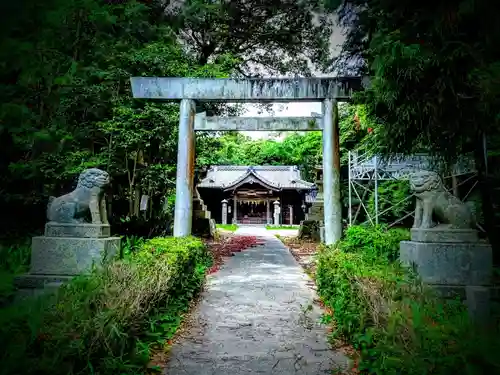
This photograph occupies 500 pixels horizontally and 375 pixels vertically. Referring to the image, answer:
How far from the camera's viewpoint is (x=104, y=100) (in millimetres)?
9688

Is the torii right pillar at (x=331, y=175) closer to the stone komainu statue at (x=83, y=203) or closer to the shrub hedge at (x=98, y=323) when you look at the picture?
the shrub hedge at (x=98, y=323)

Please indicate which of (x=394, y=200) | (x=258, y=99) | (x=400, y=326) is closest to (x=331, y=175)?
(x=258, y=99)

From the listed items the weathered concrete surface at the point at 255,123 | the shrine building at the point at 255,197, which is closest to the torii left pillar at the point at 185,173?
the weathered concrete surface at the point at 255,123

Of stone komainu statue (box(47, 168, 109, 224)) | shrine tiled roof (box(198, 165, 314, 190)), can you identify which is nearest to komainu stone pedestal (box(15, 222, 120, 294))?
stone komainu statue (box(47, 168, 109, 224))

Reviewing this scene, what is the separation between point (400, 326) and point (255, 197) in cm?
2820

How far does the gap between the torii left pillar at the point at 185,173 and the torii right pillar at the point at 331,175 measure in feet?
10.4

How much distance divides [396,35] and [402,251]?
315cm

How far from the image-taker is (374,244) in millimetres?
6875

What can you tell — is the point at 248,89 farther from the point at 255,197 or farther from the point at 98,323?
the point at 255,197

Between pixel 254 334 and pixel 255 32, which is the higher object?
pixel 255 32

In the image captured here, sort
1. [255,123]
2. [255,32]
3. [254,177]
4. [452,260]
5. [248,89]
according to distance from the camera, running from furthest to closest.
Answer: [254,177] → [255,32] → [255,123] → [248,89] → [452,260]

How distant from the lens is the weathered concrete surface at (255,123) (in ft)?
26.9

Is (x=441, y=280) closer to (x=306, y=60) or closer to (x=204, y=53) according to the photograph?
(x=306, y=60)

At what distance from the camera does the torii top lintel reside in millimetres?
7648
